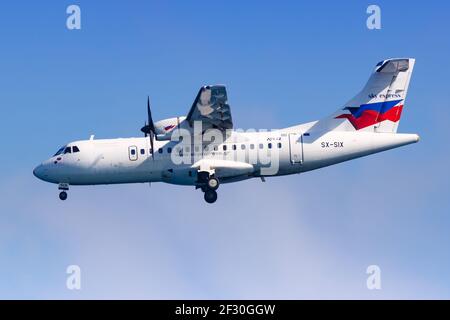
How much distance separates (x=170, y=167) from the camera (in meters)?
32.1

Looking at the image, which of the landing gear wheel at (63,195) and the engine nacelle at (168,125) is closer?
the engine nacelle at (168,125)

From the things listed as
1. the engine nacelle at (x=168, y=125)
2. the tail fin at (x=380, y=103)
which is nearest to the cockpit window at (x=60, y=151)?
the engine nacelle at (x=168, y=125)

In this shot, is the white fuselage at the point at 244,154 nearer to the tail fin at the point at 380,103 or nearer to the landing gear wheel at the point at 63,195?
the tail fin at the point at 380,103

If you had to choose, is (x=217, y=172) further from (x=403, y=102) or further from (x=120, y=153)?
(x=403, y=102)

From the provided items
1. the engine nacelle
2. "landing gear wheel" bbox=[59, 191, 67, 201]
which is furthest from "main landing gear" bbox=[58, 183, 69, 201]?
the engine nacelle

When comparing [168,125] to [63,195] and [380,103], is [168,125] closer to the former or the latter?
[63,195]

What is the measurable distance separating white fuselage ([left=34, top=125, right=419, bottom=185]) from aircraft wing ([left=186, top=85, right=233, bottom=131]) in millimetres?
998

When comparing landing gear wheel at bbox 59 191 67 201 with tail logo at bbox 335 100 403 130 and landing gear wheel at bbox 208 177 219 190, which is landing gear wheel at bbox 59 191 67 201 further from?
tail logo at bbox 335 100 403 130

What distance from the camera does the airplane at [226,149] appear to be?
105 ft

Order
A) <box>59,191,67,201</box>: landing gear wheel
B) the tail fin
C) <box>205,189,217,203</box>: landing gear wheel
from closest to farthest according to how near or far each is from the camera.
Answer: <box>205,189,217,203</box>: landing gear wheel, the tail fin, <box>59,191,67,201</box>: landing gear wheel

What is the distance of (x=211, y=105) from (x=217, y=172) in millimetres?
3416

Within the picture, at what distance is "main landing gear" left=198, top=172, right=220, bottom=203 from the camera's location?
31812 millimetres

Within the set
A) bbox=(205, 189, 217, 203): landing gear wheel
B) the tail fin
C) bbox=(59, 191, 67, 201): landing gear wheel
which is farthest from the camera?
bbox=(59, 191, 67, 201): landing gear wheel
